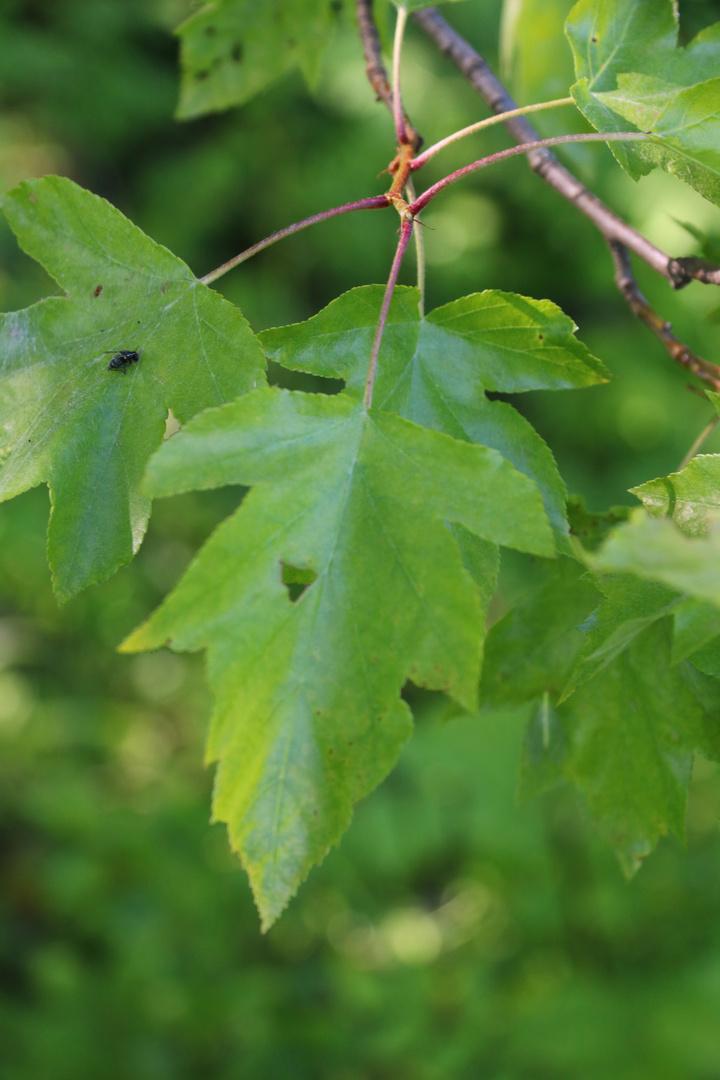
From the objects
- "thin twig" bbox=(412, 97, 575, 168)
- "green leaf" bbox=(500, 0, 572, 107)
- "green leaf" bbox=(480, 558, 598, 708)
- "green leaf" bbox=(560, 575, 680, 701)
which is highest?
"thin twig" bbox=(412, 97, 575, 168)

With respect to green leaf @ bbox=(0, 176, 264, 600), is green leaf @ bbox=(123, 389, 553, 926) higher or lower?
lower

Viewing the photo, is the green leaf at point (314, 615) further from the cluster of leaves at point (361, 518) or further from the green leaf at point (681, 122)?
the green leaf at point (681, 122)

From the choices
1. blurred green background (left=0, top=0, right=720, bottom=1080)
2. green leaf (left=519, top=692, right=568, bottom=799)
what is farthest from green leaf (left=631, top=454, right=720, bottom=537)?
blurred green background (left=0, top=0, right=720, bottom=1080)

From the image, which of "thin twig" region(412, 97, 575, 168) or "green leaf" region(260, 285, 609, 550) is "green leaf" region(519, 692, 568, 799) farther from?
"thin twig" region(412, 97, 575, 168)

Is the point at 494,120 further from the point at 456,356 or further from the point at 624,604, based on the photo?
the point at 624,604

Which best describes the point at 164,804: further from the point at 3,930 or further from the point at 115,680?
the point at 115,680

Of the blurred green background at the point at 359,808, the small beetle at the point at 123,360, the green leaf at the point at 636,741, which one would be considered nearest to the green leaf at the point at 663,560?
the green leaf at the point at 636,741

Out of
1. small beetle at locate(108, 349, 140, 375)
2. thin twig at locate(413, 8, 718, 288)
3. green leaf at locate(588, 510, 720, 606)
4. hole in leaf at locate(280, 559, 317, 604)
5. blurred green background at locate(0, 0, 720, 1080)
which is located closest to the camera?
green leaf at locate(588, 510, 720, 606)
